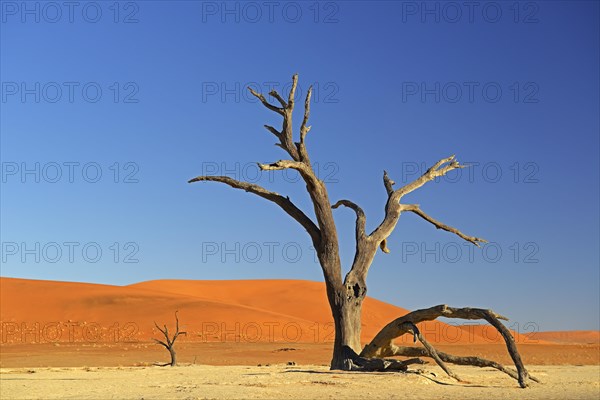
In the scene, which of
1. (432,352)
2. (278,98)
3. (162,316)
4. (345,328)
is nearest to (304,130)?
(278,98)

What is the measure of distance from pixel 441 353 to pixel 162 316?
129ft

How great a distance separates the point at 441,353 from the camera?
48.5ft

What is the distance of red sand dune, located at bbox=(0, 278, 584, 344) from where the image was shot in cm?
4703

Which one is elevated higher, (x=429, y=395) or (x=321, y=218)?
(x=321, y=218)

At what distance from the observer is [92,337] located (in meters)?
45.3

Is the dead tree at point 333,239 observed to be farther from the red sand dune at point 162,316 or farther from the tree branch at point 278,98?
the red sand dune at point 162,316

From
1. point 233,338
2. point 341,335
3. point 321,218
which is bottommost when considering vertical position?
point 233,338

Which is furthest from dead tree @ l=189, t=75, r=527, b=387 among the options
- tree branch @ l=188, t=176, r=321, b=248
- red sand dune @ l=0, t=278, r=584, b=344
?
red sand dune @ l=0, t=278, r=584, b=344

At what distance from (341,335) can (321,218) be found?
273 cm

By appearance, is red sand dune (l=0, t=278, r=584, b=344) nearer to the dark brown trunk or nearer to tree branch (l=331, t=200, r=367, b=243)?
tree branch (l=331, t=200, r=367, b=243)

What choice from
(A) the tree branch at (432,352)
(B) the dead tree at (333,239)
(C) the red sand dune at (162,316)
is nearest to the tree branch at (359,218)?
(B) the dead tree at (333,239)

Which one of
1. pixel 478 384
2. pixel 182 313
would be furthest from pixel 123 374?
pixel 182 313

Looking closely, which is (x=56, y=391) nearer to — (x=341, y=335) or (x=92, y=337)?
(x=341, y=335)

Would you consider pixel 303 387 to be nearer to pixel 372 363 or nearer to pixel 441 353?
pixel 372 363
